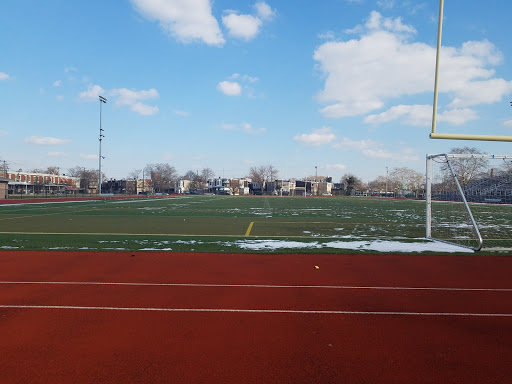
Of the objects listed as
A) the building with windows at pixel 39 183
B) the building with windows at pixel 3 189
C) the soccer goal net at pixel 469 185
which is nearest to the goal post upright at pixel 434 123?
the soccer goal net at pixel 469 185

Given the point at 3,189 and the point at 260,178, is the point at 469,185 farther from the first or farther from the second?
the point at 260,178

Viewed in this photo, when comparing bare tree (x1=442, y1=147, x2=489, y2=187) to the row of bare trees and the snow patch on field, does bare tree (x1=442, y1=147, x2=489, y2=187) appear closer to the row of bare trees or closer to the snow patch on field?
the snow patch on field

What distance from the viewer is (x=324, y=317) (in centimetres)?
504

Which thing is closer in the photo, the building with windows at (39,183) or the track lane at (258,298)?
the track lane at (258,298)

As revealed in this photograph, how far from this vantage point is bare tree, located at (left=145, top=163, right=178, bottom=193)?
12219cm

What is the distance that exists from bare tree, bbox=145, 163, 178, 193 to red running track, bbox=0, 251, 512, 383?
118 m

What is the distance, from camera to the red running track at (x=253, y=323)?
11.7ft

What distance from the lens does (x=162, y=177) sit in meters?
124

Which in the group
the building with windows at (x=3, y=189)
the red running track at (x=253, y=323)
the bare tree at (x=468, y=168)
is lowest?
the red running track at (x=253, y=323)

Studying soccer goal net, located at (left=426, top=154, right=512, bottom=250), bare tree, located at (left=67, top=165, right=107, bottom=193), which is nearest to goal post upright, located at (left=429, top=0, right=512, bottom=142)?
soccer goal net, located at (left=426, top=154, right=512, bottom=250)

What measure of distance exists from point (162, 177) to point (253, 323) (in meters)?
125

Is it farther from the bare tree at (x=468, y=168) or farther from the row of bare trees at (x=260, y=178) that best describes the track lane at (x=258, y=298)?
the row of bare trees at (x=260, y=178)

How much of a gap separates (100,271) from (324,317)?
554 cm

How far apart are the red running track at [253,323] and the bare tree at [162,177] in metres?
118
